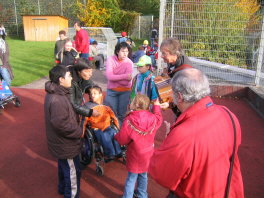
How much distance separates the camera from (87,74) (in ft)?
12.6

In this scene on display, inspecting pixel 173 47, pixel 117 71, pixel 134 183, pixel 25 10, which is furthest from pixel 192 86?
pixel 25 10

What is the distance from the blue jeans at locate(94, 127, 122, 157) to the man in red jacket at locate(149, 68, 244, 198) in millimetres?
2136

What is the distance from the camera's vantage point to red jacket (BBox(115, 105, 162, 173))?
2.91m

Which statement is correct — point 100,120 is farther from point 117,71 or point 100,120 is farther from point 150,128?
point 150,128

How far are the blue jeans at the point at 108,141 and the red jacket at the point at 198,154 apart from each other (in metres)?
2.14

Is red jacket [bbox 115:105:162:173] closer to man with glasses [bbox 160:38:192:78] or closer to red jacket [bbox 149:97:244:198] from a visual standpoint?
man with glasses [bbox 160:38:192:78]

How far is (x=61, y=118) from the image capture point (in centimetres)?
288

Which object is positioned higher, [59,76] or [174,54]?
[174,54]

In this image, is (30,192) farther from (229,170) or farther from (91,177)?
(229,170)

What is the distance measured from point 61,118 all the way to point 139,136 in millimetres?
899

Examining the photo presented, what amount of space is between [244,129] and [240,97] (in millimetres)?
2726

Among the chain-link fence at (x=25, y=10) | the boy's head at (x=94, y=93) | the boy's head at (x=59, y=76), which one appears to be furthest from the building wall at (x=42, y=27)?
the boy's head at (x=59, y=76)

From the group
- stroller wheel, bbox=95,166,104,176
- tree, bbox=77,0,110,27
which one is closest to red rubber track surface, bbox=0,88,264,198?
stroller wheel, bbox=95,166,104,176

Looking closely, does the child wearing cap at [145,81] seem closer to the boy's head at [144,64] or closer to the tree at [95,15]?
the boy's head at [144,64]
